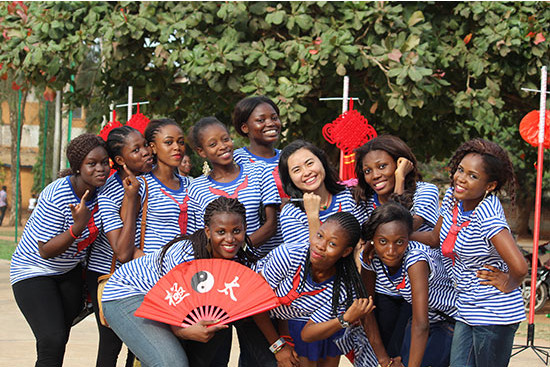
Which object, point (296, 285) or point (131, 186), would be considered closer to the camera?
point (296, 285)

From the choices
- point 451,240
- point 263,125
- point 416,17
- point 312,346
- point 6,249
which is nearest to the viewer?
point 451,240

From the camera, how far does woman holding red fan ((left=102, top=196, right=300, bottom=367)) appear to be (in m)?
4.00

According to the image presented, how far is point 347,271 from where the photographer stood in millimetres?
4215

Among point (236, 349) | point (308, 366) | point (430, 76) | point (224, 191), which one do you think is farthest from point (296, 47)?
point (308, 366)

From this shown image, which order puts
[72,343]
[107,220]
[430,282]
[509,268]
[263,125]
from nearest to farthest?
[509,268] < [430,282] < [107,220] < [263,125] < [72,343]

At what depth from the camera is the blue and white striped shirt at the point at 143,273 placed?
415cm

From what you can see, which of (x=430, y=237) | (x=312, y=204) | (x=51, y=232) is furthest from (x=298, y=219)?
(x=51, y=232)

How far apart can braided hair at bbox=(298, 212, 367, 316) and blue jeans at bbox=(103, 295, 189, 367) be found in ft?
2.33

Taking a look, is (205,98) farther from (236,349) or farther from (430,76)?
(236,349)

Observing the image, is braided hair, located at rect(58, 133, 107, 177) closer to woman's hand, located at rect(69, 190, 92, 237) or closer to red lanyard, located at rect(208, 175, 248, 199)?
woman's hand, located at rect(69, 190, 92, 237)

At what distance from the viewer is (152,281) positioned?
13.8ft

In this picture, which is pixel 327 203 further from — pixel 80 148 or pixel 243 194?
pixel 80 148

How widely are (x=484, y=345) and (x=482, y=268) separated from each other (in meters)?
0.38

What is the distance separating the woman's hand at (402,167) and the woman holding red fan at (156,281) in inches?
38.7
